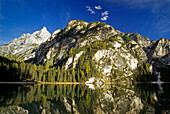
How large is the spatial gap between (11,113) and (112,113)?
18.9 meters

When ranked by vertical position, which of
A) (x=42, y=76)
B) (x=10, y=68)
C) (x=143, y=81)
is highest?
(x=10, y=68)

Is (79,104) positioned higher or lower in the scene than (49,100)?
lower

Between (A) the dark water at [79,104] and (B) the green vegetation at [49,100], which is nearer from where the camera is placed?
(A) the dark water at [79,104]

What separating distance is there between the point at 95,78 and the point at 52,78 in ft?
188

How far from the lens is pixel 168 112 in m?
24.6

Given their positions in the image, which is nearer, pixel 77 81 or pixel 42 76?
pixel 42 76

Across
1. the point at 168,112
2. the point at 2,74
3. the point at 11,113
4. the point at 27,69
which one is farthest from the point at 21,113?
the point at 27,69

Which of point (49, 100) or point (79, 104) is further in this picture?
point (49, 100)

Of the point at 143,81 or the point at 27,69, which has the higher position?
the point at 27,69

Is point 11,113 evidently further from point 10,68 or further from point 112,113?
point 10,68

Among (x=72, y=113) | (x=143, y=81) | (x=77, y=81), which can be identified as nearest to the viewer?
(x=72, y=113)

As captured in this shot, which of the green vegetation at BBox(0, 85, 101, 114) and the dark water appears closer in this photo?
the dark water

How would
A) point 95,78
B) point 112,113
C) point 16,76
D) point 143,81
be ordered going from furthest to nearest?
point 143,81, point 95,78, point 16,76, point 112,113

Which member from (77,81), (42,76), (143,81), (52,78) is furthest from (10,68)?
(143,81)
